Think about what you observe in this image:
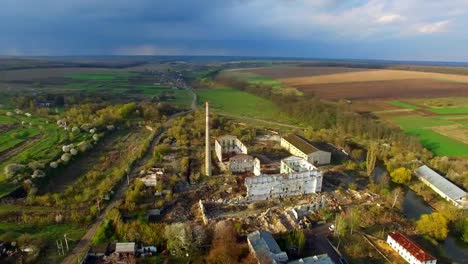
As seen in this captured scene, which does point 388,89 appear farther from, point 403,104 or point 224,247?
point 224,247

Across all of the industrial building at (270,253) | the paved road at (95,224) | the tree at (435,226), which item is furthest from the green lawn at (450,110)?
the paved road at (95,224)

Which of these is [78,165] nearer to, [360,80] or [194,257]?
[194,257]

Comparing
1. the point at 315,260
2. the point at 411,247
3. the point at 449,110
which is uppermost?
the point at 449,110

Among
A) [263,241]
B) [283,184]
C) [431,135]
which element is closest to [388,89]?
[431,135]

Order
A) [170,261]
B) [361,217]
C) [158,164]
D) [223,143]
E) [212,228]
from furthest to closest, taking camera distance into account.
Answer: [223,143] < [158,164] < [361,217] < [212,228] < [170,261]

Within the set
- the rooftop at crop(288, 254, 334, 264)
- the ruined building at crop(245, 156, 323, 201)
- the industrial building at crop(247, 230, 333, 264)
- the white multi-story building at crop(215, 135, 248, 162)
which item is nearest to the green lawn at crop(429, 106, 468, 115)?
the white multi-story building at crop(215, 135, 248, 162)

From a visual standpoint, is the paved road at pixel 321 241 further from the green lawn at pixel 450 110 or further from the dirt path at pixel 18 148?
the green lawn at pixel 450 110

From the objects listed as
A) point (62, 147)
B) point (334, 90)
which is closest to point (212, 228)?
point (62, 147)
